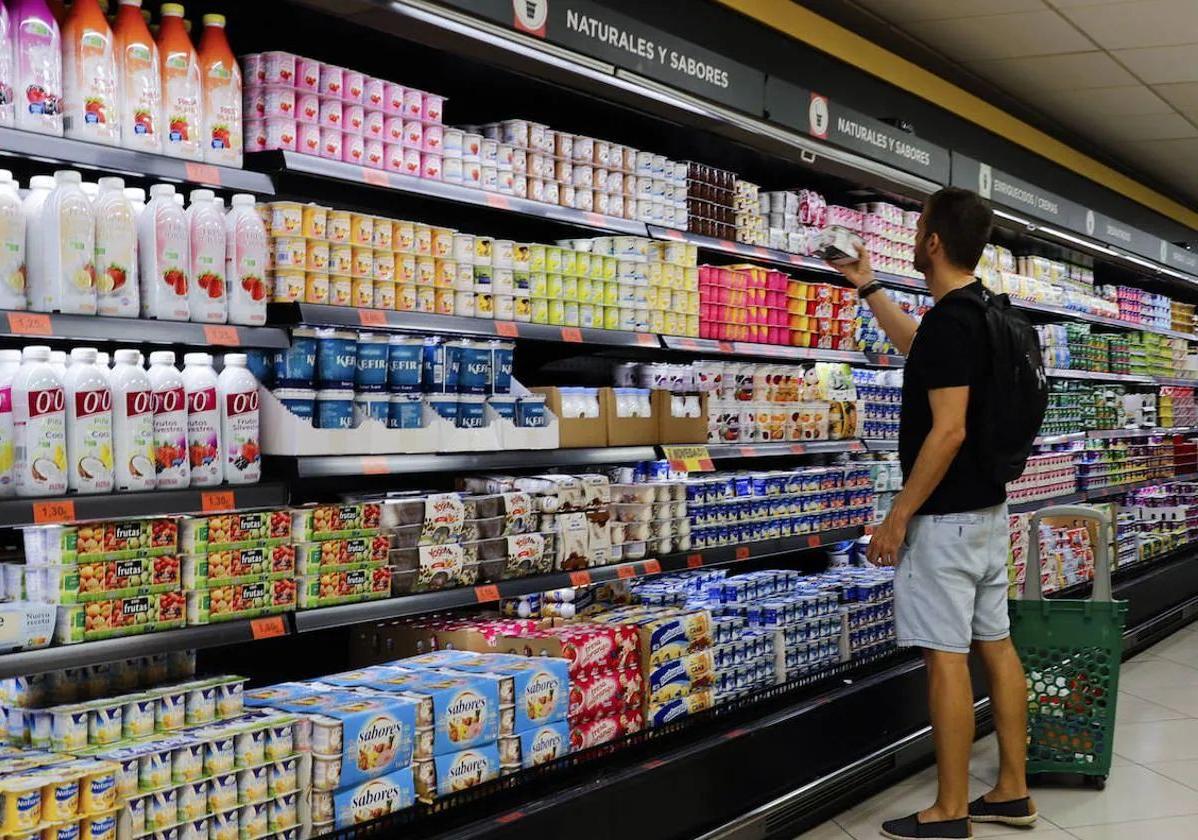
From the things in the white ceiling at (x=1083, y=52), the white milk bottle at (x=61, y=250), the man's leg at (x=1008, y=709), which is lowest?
the man's leg at (x=1008, y=709)

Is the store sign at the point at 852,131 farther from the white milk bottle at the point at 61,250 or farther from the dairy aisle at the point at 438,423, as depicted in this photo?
the white milk bottle at the point at 61,250

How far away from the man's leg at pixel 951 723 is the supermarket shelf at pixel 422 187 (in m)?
1.63

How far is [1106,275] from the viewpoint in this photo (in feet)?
30.4

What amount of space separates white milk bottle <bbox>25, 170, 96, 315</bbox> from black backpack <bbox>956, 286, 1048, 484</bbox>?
247cm

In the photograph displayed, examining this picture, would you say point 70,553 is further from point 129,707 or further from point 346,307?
point 346,307

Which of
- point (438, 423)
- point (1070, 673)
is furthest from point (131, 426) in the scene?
point (1070, 673)

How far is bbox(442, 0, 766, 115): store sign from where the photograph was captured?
10.8 feet

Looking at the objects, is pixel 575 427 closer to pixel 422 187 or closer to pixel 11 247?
pixel 422 187

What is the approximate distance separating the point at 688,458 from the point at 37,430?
228 cm

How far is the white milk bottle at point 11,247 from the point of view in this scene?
2.48 m

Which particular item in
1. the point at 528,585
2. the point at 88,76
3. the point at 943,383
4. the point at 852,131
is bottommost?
the point at 528,585

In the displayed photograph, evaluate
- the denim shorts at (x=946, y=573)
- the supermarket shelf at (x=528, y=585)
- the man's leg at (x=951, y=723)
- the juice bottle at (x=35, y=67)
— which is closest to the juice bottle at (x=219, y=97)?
the juice bottle at (x=35, y=67)

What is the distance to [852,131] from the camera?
4.89 metres

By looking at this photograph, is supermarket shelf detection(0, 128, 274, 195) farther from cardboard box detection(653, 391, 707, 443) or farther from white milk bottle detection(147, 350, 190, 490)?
cardboard box detection(653, 391, 707, 443)
